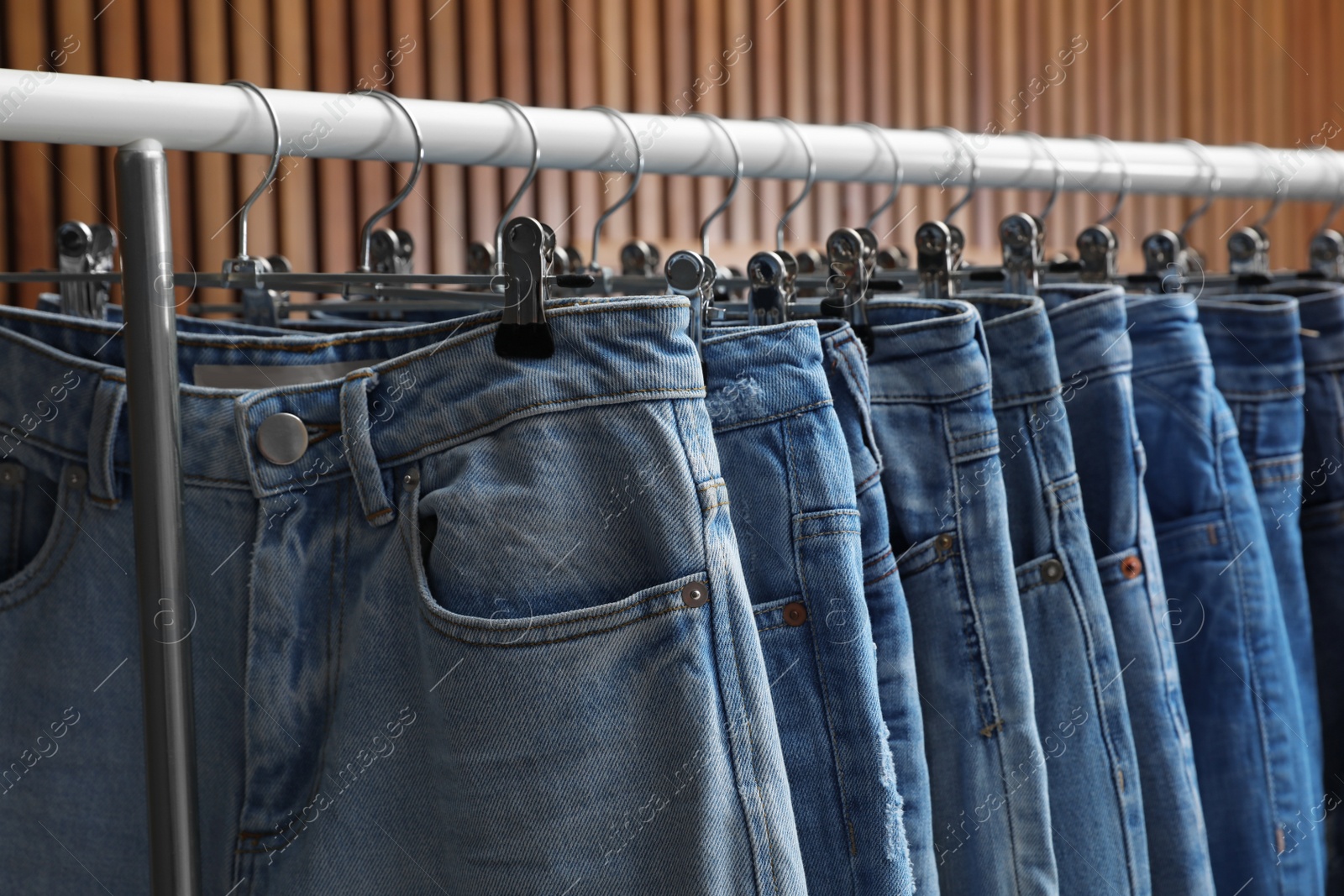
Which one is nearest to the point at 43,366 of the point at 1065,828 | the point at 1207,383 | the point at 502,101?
the point at 502,101

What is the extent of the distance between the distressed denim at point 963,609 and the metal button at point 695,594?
35cm

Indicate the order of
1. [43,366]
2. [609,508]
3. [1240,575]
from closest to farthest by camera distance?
1. [609,508]
2. [43,366]
3. [1240,575]

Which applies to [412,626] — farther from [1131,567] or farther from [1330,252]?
[1330,252]

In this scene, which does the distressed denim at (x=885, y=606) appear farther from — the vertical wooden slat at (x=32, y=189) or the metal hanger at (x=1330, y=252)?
the vertical wooden slat at (x=32, y=189)

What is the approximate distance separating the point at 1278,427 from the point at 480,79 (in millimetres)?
2044

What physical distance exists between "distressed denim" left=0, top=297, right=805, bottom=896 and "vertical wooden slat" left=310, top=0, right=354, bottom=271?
73.6 inches

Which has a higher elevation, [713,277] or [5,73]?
[5,73]

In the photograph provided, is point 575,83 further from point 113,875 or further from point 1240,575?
point 113,875

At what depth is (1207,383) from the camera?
4.04ft

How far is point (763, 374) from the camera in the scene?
89cm

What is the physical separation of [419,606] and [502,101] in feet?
1.74

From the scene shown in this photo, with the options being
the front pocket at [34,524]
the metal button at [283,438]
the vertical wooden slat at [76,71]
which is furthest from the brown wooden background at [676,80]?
the metal button at [283,438]

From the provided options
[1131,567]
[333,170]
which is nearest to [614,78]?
[333,170]

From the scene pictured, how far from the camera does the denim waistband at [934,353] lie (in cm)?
101
